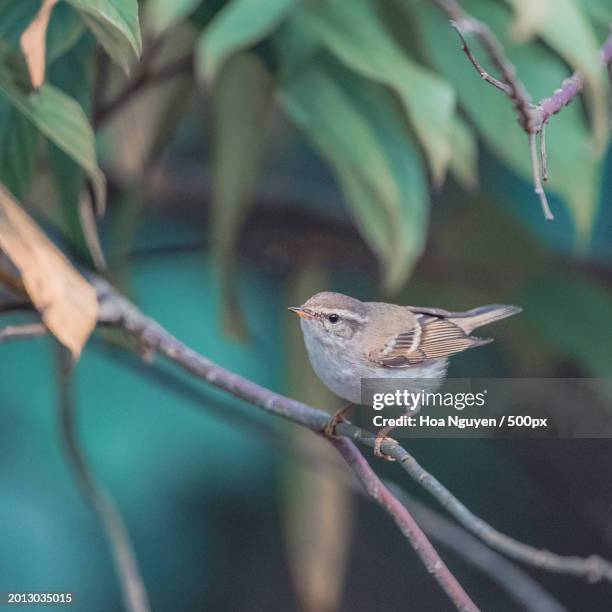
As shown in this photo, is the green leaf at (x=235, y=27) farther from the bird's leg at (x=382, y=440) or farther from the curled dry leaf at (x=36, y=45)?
the bird's leg at (x=382, y=440)

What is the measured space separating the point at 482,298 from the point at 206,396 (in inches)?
10.5

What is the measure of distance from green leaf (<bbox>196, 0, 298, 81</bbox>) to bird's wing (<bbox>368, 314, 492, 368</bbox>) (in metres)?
0.20

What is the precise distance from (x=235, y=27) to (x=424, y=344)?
9.0 inches

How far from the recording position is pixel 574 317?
0.81 m

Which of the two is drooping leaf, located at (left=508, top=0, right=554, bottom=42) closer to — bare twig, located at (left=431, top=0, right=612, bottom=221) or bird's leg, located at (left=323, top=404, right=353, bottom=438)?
bare twig, located at (left=431, top=0, right=612, bottom=221)

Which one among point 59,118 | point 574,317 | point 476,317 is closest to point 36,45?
point 59,118

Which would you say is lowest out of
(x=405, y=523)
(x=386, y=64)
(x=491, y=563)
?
(x=491, y=563)

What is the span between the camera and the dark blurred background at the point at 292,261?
0.59 metres

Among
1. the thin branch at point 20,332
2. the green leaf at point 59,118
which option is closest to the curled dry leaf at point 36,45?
the green leaf at point 59,118

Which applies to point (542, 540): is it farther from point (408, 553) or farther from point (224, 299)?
point (224, 299)

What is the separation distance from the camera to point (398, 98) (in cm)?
65

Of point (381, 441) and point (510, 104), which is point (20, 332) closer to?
point (381, 441)

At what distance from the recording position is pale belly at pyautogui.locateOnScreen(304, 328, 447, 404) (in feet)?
1.46

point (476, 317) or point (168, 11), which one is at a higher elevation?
point (168, 11)
